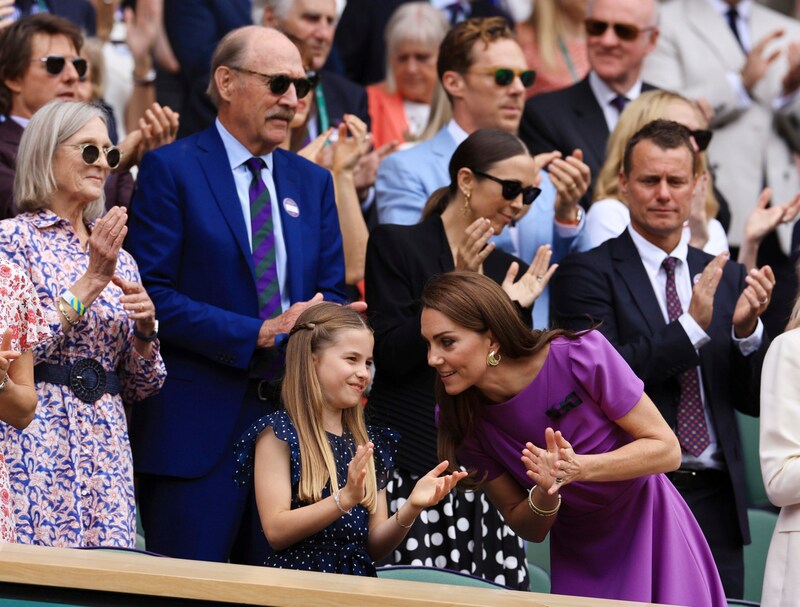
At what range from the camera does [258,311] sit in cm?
509

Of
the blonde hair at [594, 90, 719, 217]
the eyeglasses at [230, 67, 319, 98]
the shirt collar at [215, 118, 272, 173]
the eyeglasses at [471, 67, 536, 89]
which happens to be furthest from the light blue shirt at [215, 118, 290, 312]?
the blonde hair at [594, 90, 719, 217]

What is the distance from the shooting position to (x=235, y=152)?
207 inches

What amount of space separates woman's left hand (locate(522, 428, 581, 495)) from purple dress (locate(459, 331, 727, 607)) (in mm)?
252

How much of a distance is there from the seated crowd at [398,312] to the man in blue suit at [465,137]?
0.05 feet

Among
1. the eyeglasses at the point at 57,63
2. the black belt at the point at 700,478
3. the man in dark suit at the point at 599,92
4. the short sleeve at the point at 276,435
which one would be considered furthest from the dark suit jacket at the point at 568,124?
the short sleeve at the point at 276,435

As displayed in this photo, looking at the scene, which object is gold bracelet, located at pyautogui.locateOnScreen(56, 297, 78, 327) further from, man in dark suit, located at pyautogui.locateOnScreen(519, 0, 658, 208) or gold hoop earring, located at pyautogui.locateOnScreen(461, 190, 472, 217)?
man in dark suit, located at pyautogui.locateOnScreen(519, 0, 658, 208)

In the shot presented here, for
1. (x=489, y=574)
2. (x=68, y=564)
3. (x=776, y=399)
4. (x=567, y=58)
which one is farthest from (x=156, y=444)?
(x=567, y=58)

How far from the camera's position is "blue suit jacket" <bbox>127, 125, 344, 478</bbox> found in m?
4.92

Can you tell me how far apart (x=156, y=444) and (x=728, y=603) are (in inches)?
75.5

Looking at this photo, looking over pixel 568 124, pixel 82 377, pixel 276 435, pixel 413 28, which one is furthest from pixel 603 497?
pixel 413 28

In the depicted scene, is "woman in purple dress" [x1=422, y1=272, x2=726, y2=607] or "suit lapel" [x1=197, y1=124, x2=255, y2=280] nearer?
"woman in purple dress" [x1=422, y1=272, x2=726, y2=607]

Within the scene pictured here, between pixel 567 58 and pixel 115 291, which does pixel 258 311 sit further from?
pixel 567 58

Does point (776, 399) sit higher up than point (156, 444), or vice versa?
point (776, 399)

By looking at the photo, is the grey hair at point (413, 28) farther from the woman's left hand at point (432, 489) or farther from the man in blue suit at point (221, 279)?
the woman's left hand at point (432, 489)
